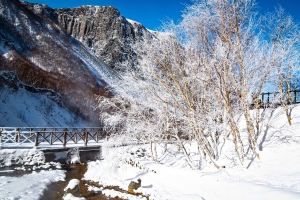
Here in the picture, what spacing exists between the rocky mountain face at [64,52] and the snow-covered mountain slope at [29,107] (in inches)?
64.9

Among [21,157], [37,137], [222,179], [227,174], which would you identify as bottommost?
[21,157]

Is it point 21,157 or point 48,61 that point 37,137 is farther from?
point 48,61

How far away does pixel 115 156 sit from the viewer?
10.1 meters

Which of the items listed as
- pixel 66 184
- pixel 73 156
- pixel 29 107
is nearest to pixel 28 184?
pixel 66 184

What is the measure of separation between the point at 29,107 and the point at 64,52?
23.6 metres

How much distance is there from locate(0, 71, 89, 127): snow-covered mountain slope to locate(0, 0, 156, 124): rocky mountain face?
165 cm

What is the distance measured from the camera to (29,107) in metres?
22.9

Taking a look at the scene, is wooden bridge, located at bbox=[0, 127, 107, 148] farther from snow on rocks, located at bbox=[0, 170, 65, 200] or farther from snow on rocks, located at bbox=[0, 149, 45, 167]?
snow on rocks, located at bbox=[0, 170, 65, 200]

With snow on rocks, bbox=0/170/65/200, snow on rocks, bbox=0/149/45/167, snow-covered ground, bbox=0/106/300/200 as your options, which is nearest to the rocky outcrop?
snow on rocks, bbox=0/149/45/167

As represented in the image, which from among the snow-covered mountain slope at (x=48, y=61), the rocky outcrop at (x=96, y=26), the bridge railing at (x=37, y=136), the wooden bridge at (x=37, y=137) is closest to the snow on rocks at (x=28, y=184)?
the bridge railing at (x=37, y=136)

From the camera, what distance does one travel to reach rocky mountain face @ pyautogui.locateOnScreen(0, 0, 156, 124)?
91.6 feet

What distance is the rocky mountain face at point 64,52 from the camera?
27.9m

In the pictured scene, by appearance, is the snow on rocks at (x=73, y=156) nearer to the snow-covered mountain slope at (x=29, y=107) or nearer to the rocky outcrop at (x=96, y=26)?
the snow-covered mountain slope at (x=29, y=107)

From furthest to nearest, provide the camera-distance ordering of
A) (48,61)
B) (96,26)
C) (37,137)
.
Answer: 1. (96,26)
2. (48,61)
3. (37,137)
